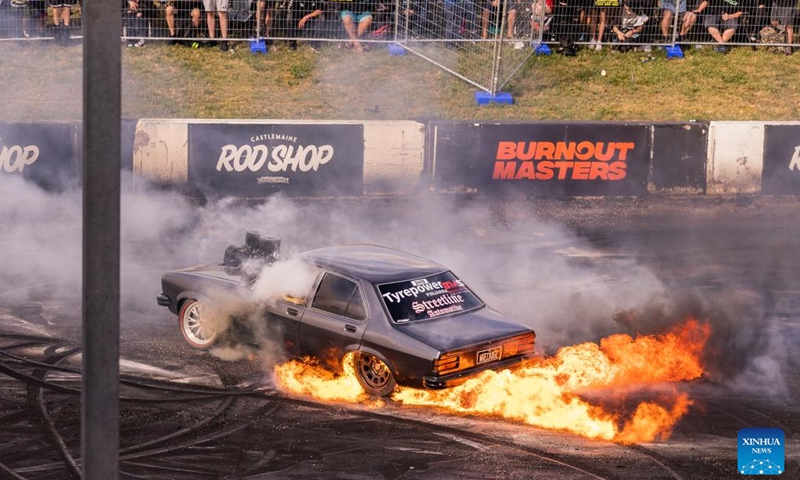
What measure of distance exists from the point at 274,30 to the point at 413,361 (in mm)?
12759

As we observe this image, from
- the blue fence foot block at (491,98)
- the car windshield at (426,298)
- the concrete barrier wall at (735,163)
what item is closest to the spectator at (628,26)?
the blue fence foot block at (491,98)

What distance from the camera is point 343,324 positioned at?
9.26 meters

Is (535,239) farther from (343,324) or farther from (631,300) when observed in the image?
(343,324)

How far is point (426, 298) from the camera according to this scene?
9453mm

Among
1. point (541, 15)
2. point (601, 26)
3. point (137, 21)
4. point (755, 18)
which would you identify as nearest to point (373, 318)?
point (541, 15)

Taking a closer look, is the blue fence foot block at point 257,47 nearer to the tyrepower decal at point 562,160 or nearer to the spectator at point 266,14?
the spectator at point 266,14

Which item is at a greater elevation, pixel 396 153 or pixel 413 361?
pixel 396 153

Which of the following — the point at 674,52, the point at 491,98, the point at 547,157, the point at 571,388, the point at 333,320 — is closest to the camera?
the point at 333,320

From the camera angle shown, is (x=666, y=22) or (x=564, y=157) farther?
(x=666, y=22)

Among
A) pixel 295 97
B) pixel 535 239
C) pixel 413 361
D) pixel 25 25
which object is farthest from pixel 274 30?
pixel 413 361

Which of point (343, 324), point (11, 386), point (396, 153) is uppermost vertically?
point (396, 153)

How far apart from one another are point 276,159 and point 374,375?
8.03 metres

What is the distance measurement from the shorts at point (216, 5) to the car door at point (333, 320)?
11.4 meters

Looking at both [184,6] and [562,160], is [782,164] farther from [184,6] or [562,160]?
[184,6]
